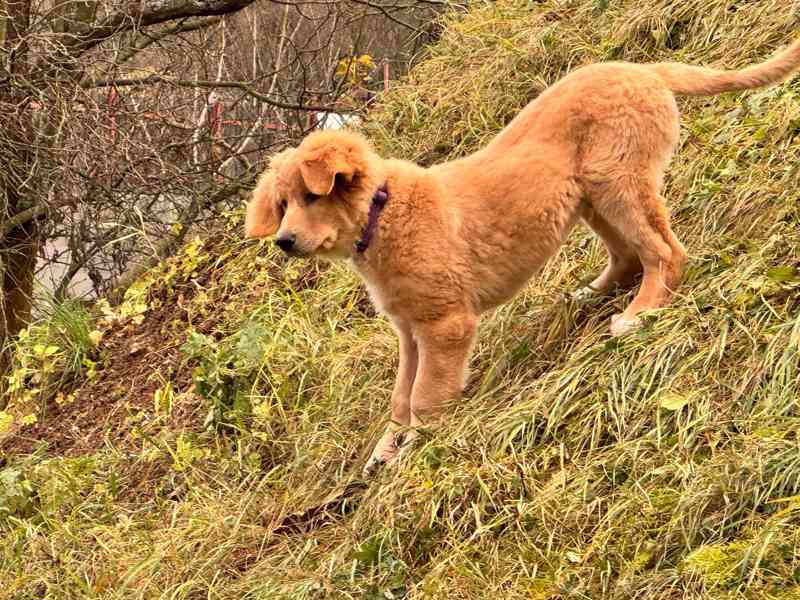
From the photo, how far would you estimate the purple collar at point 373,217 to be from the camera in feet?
17.4

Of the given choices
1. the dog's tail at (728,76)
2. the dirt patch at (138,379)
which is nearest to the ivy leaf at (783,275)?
the dog's tail at (728,76)

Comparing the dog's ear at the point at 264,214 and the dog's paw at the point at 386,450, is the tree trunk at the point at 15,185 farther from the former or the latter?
the dog's paw at the point at 386,450

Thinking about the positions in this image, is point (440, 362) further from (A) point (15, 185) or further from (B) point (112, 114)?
(A) point (15, 185)

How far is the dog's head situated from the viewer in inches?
200

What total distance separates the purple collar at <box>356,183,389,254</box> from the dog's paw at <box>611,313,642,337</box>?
111cm

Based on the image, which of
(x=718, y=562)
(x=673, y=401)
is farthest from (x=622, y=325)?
(x=718, y=562)

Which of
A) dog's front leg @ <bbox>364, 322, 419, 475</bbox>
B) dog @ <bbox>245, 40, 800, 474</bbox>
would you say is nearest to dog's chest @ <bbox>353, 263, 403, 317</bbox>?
dog @ <bbox>245, 40, 800, 474</bbox>

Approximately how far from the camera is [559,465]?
4777mm

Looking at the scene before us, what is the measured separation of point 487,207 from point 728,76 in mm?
1180

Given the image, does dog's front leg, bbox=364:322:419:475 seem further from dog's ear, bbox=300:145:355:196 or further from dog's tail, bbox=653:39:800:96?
dog's tail, bbox=653:39:800:96

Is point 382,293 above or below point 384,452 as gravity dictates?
above

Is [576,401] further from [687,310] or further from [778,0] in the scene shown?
[778,0]

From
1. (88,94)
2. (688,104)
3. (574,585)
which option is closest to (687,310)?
(574,585)

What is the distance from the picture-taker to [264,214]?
535 centimetres
